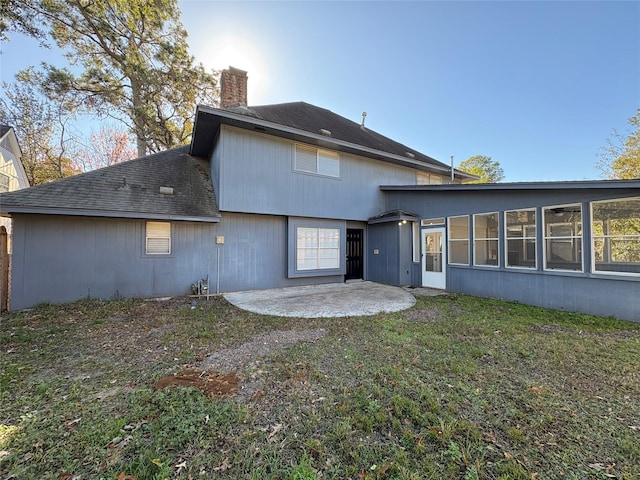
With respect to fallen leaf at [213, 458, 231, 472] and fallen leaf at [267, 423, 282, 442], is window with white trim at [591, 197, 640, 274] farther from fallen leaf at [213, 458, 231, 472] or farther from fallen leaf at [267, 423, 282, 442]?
fallen leaf at [213, 458, 231, 472]

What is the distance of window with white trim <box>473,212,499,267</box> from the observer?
7.55 meters

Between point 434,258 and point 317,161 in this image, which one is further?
point 317,161

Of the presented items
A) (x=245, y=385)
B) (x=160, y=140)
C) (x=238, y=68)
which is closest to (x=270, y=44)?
(x=238, y=68)

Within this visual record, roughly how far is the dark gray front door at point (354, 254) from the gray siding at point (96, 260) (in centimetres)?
537

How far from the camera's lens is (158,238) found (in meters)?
7.58

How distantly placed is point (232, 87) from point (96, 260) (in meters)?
6.97

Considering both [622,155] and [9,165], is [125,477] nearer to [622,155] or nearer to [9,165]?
[9,165]

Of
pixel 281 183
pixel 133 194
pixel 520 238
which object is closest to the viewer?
pixel 520 238

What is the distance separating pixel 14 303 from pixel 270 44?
11.5 m

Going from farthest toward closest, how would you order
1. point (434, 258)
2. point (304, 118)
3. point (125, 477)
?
point (304, 118) → point (434, 258) → point (125, 477)

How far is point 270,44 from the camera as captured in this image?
34.7 feet

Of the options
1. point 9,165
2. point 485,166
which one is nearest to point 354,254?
point 9,165

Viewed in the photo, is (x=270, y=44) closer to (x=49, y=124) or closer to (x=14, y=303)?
(x=14, y=303)

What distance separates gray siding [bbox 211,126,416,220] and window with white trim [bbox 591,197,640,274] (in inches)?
247
